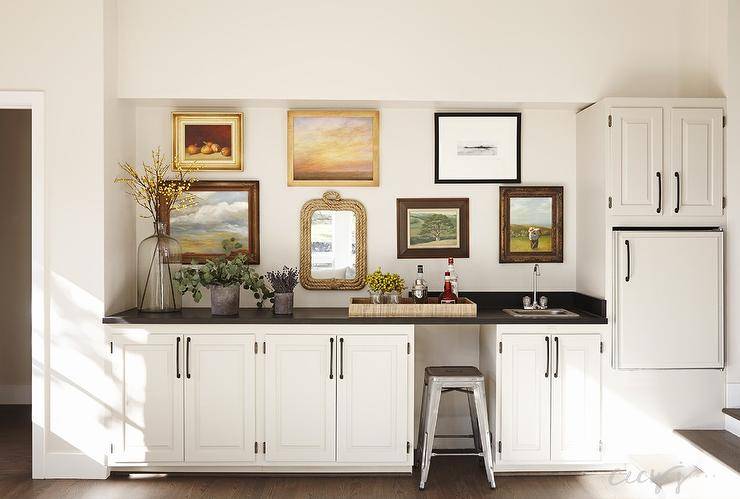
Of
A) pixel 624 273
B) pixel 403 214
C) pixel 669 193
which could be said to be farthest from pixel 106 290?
pixel 669 193

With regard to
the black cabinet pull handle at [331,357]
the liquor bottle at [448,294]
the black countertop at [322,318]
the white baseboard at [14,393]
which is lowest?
the white baseboard at [14,393]

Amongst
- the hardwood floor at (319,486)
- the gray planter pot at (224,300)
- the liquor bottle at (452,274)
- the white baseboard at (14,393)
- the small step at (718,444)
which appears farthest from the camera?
the white baseboard at (14,393)

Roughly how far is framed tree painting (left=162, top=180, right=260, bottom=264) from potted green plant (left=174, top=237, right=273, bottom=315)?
0.28 m

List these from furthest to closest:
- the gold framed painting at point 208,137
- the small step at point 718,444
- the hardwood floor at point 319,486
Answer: the gold framed painting at point 208,137
the hardwood floor at point 319,486
the small step at point 718,444

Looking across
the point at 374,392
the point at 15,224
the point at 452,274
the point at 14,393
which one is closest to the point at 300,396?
the point at 374,392

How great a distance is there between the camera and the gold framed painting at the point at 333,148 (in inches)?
160

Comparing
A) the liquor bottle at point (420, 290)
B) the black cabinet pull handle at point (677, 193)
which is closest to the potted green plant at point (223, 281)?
the liquor bottle at point (420, 290)

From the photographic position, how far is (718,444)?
3443 millimetres

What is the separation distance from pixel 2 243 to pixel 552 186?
446cm

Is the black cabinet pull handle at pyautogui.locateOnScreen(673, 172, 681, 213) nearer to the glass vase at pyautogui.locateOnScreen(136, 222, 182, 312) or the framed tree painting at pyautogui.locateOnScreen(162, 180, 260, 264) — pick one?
the framed tree painting at pyautogui.locateOnScreen(162, 180, 260, 264)

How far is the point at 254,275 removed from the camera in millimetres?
3775

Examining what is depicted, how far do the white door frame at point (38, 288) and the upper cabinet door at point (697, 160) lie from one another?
147 inches

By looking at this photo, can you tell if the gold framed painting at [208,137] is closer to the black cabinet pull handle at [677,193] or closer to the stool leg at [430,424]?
the stool leg at [430,424]

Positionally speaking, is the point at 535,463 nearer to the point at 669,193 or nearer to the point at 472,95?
the point at 669,193
